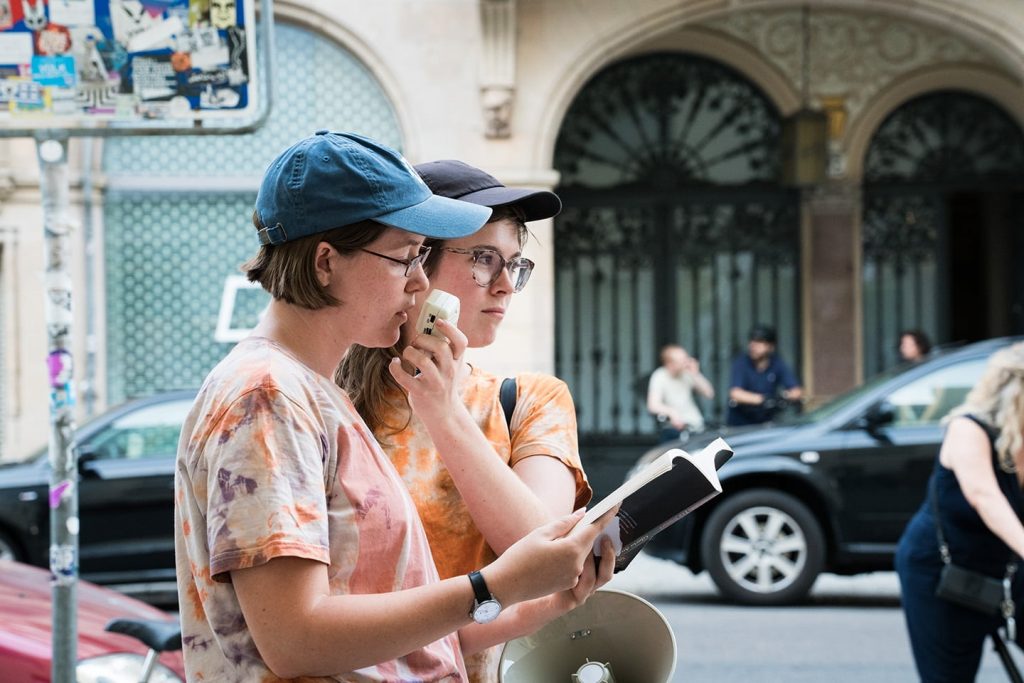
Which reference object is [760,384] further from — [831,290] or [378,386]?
[378,386]

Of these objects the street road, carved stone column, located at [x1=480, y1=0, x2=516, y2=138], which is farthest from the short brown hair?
carved stone column, located at [x1=480, y1=0, x2=516, y2=138]

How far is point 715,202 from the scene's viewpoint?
15211 mm

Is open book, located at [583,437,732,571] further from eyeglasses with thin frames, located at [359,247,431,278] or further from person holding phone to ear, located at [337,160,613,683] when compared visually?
eyeglasses with thin frames, located at [359,247,431,278]

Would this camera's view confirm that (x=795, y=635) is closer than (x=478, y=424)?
No

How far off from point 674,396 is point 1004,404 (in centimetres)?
880

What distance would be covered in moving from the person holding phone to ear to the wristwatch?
0.26 meters

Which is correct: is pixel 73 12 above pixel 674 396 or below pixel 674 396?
above

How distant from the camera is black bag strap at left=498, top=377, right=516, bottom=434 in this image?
7.94 feet

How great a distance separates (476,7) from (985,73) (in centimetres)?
550

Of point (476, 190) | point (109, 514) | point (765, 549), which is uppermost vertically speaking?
point (476, 190)

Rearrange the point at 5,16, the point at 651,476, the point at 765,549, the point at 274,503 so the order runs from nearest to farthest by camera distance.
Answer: the point at 274,503 < the point at 651,476 < the point at 5,16 < the point at 765,549

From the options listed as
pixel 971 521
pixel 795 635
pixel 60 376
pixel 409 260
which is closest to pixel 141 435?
pixel 795 635

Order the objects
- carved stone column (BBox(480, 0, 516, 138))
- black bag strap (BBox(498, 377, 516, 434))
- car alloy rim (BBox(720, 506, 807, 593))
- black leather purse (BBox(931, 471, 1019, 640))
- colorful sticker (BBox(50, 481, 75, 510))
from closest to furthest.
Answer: black bag strap (BBox(498, 377, 516, 434))
colorful sticker (BBox(50, 481, 75, 510))
black leather purse (BBox(931, 471, 1019, 640))
car alloy rim (BBox(720, 506, 807, 593))
carved stone column (BBox(480, 0, 516, 138))

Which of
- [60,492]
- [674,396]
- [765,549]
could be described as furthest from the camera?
[674,396]
